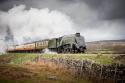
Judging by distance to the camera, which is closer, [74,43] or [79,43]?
[74,43]

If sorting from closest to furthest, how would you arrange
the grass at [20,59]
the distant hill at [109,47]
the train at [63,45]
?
the train at [63,45] → the grass at [20,59] → the distant hill at [109,47]

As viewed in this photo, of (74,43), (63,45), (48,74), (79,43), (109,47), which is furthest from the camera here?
(109,47)

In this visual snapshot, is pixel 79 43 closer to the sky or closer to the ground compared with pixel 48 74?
closer to the sky

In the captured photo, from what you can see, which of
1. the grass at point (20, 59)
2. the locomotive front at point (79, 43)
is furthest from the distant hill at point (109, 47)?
the grass at point (20, 59)

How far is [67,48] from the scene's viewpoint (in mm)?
20047

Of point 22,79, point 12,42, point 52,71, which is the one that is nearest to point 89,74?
point 52,71

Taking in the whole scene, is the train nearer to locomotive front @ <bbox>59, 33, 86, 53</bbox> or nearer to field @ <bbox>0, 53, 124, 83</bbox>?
locomotive front @ <bbox>59, 33, 86, 53</bbox>

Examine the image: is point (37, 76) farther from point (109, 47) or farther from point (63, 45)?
point (109, 47)

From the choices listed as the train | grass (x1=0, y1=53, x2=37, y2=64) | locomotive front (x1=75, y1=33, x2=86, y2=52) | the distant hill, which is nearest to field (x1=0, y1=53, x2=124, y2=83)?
locomotive front (x1=75, y1=33, x2=86, y2=52)

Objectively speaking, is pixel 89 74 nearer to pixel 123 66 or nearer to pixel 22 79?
pixel 123 66

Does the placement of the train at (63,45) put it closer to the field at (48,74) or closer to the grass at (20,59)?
the grass at (20,59)

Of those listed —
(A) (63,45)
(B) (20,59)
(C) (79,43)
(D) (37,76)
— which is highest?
(C) (79,43)

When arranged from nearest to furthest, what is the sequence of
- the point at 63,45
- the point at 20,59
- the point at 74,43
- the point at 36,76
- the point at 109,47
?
the point at 36,76 < the point at 74,43 < the point at 63,45 < the point at 20,59 < the point at 109,47

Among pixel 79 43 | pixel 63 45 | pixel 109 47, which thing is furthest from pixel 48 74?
pixel 109 47
